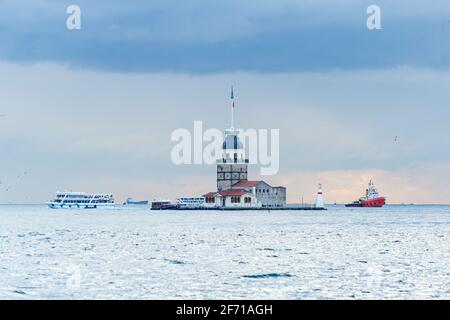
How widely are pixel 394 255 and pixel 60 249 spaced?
2687 cm

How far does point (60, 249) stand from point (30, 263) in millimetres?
15279

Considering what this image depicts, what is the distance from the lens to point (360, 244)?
84250 mm

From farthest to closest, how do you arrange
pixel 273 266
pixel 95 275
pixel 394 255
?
1. pixel 394 255
2. pixel 273 266
3. pixel 95 275

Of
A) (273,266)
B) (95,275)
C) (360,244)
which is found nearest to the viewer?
(95,275)

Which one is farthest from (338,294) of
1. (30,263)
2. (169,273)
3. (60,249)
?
(60,249)

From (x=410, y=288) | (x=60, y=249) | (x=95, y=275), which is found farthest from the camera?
(x=60, y=249)

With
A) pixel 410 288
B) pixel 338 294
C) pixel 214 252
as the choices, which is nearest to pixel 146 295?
pixel 338 294

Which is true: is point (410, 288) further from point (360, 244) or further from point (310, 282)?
point (360, 244)

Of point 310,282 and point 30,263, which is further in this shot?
point 30,263
